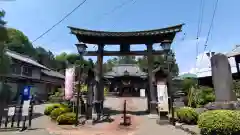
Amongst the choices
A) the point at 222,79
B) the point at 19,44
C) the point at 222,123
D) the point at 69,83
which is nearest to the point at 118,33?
the point at 69,83

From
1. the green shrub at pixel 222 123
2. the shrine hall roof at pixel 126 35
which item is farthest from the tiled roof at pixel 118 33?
the green shrub at pixel 222 123

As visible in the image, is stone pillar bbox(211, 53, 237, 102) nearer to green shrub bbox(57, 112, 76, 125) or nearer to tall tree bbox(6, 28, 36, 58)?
green shrub bbox(57, 112, 76, 125)

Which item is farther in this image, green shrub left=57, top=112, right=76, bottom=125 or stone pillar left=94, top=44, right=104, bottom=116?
stone pillar left=94, top=44, right=104, bottom=116

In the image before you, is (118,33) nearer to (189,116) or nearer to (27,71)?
(189,116)

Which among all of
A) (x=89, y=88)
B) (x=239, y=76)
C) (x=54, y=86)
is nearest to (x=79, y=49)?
(x=89, y=88)

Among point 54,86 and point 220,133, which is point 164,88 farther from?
point 54,86

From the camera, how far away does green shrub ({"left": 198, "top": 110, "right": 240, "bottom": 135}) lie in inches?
256

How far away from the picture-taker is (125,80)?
130 ft

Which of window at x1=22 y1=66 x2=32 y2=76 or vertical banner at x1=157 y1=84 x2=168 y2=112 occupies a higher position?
window at x1=22 y1=66 x2=32 y2=76

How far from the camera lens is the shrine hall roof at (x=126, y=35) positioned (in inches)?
597

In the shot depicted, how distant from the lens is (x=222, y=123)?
259 inches

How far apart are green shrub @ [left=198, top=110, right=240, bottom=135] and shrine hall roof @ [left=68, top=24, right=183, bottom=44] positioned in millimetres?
8850

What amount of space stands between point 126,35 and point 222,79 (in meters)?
8.00

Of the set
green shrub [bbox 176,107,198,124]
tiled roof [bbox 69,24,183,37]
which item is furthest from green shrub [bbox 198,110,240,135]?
tiled roof [bbox 69,24,183,37]
